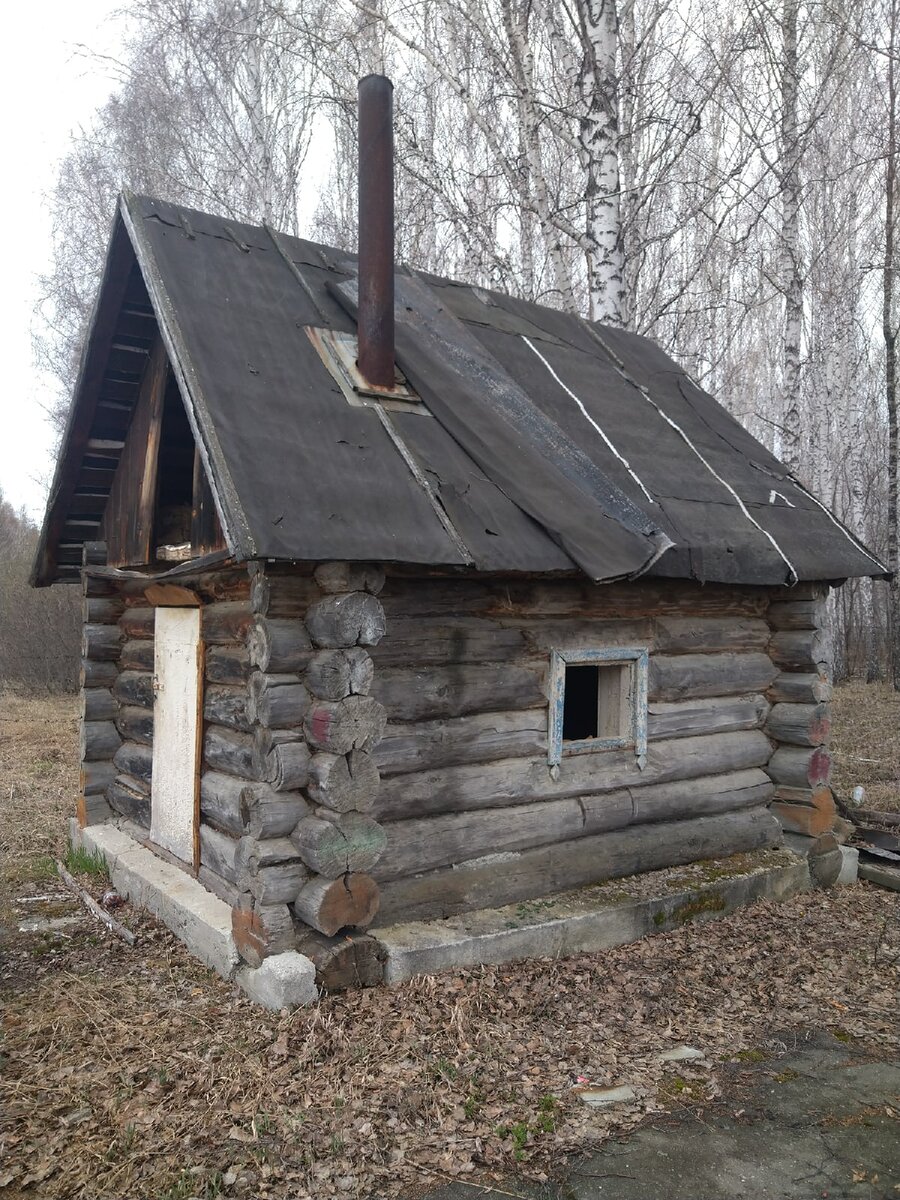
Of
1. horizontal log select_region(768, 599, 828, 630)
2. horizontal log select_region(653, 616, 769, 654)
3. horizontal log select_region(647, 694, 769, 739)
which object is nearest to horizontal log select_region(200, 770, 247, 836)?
horizontal log select_region(647, 694, 769, 739)

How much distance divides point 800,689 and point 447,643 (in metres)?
3.60

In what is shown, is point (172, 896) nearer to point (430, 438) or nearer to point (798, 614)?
point (430, 438)

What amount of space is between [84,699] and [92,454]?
2.28m

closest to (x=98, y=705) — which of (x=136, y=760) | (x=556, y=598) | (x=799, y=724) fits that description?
(x=136, y=760)

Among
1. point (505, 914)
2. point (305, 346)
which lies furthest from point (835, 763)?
point (305, 346)

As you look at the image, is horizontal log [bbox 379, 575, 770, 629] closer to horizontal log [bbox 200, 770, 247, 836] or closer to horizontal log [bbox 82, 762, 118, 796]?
horizontal log [bbox 200, 770, 247, 836]

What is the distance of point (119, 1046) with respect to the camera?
4.67 m

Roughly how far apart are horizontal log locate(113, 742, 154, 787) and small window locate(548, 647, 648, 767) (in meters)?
3.53

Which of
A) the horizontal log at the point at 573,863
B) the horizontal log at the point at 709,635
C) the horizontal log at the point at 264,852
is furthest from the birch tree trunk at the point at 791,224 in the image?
the horizontal log at the point at 264,852

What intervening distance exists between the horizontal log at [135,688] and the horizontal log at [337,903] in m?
3.12

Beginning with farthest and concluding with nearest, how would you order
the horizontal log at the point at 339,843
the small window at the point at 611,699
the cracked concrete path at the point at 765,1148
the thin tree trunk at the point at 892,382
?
the thin tree trunk at the point at 892,382 < the small window at the point at 611,699 < the horizontal log at the point at 339,843 < the cracked concrete path at the point at 765,1148

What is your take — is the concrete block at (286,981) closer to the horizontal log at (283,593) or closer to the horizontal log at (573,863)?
the horizontal log at (573,863)

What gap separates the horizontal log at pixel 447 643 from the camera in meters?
5.52

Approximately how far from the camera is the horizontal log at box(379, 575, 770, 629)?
18.4 feet
